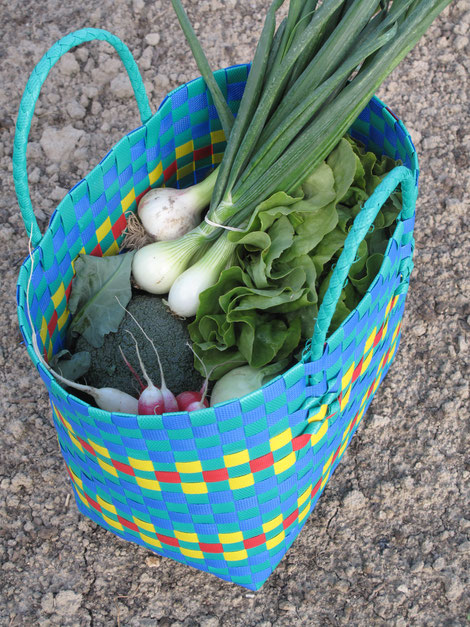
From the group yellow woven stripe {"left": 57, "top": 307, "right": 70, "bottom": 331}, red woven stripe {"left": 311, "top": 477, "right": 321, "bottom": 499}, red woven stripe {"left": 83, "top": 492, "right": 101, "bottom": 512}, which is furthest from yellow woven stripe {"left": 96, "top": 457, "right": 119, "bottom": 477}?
red woven stripe {"left": 311, "top": 477, "right": 321, "bottom": 499}

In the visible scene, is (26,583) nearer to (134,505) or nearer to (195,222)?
(134,505)

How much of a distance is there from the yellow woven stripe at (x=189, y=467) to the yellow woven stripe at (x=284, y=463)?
149mm

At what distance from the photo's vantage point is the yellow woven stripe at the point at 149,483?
122cm

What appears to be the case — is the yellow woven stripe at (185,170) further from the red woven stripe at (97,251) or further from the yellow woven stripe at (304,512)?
the yellow woven stripe at (304,512)

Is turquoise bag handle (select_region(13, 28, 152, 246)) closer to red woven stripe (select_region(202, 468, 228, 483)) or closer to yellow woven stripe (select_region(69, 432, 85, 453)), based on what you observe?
yellow woven stripe (select_region(69, 432, 85, 453))

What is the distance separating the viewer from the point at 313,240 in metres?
1.42

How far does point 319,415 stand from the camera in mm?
1234

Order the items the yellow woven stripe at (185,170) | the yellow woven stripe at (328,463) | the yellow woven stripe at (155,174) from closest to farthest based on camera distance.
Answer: the yellow woven stripe at (328,463), the yellow woven stripe at (155,174), the yellow woven stripe at (185,170)

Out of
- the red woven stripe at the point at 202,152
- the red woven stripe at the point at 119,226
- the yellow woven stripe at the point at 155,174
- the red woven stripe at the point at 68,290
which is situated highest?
the yellow woven stripe at the point at 155,174

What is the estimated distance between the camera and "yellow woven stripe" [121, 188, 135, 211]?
1.56m

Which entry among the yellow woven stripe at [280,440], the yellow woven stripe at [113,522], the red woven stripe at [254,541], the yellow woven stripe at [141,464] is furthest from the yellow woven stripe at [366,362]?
the yellow woven stripe at [113,522]

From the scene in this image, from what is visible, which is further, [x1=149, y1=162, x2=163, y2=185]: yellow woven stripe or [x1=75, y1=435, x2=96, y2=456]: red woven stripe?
[x1=149, y1=162, x2=163, y2=185]: yellow woven stripe

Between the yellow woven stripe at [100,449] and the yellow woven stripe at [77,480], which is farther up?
the yellow woven stripe at [100,449]

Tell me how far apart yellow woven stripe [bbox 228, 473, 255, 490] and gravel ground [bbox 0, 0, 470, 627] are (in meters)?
0.43
